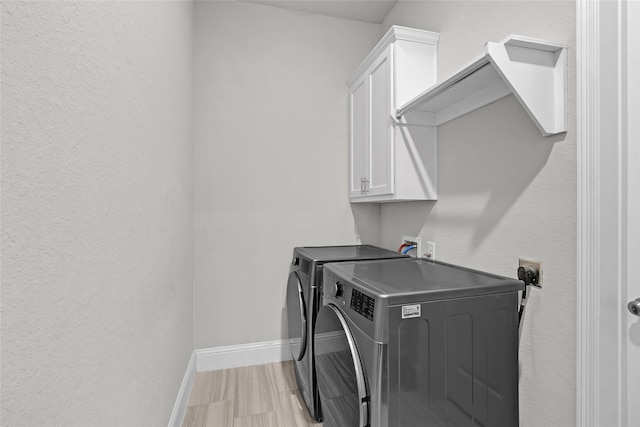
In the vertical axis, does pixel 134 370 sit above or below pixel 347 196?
below

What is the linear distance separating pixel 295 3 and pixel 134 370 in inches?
100

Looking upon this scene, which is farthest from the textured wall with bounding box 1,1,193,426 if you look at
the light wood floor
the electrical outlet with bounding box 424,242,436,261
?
the electrical outlet with bounding box 424,242,436,261

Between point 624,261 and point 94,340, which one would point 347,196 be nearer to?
point 624,261

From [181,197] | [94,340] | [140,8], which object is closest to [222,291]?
[181,197]

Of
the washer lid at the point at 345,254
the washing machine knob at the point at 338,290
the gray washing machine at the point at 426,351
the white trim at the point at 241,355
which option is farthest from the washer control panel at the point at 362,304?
the white trim at the point at 241,355

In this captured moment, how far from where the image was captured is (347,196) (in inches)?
102

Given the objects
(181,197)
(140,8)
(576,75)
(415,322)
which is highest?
(140,8)

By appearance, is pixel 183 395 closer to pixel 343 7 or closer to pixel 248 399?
pixel 248 399

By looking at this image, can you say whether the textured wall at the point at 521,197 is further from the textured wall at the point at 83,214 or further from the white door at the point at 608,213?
the textured wall at the point at 83,214

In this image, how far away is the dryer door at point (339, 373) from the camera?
3.38 ft

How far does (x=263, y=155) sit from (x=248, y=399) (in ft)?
5.48

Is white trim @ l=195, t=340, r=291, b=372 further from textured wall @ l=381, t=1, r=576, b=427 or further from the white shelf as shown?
the white shelf

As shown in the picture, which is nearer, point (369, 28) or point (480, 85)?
point (480, 85)

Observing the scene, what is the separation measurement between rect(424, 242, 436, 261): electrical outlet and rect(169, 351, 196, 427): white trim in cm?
160
